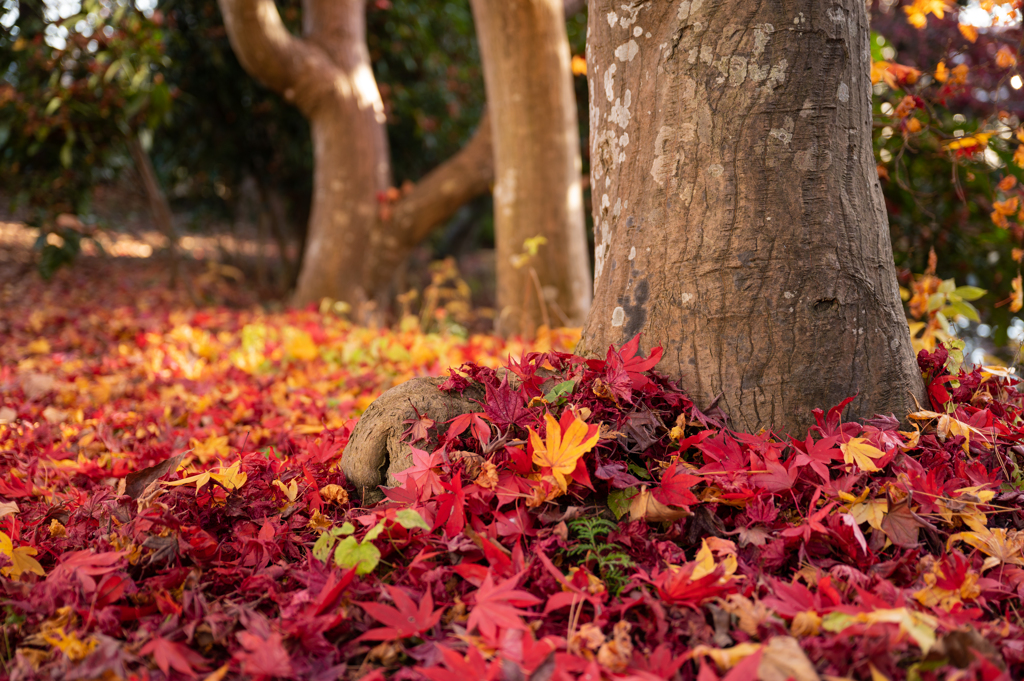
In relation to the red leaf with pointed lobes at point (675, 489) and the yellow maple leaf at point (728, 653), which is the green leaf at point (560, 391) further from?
the yellow maple leaf at point (728, 653)

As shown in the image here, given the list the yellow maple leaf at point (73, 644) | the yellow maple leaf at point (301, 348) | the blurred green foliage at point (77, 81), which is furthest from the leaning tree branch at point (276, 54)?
the yellow maple leaf at point (73, 644)

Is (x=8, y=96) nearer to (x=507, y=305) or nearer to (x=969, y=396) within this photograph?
(x=507, y=305)

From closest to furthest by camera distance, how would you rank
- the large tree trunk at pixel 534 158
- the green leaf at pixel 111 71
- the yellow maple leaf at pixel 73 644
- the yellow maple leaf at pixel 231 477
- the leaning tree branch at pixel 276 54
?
the yellow maple leaf at pixel 73 644 → the yellow maple leaf at pixel 231 477 → the large tree trunk at pixel 534 158 → the leaning tree branch at pixel 276 54 → the green leaf at pixel 111 71

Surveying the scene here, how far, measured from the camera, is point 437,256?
10.6 metres

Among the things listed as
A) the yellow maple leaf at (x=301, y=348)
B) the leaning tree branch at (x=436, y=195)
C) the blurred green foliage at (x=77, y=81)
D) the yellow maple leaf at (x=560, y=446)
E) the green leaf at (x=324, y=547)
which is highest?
the blurred green foliage at (x=77, y=81)

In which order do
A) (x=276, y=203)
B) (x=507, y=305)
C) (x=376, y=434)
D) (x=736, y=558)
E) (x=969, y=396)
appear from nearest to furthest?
(x=736, y=558) → (x=376, y=434) → (x=969, y=396) → (x=507, y=305) → (x=276, y=203)

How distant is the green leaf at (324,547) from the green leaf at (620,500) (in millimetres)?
582

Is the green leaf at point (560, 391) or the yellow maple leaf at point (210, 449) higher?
the green leaf at point (560, 391)

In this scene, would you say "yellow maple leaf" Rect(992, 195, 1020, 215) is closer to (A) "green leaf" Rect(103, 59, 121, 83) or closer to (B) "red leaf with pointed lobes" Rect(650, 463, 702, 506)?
(B) "red leaf with pointed lobes" Rect(650, 463, 702, 506)

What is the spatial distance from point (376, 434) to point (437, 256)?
30.6ft

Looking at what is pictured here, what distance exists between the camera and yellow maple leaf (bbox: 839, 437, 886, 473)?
3.97ft

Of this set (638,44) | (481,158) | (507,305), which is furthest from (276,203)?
(638,44)

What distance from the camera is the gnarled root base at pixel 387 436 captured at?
1.46 metres

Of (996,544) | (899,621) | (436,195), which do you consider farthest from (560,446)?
(436,195)
